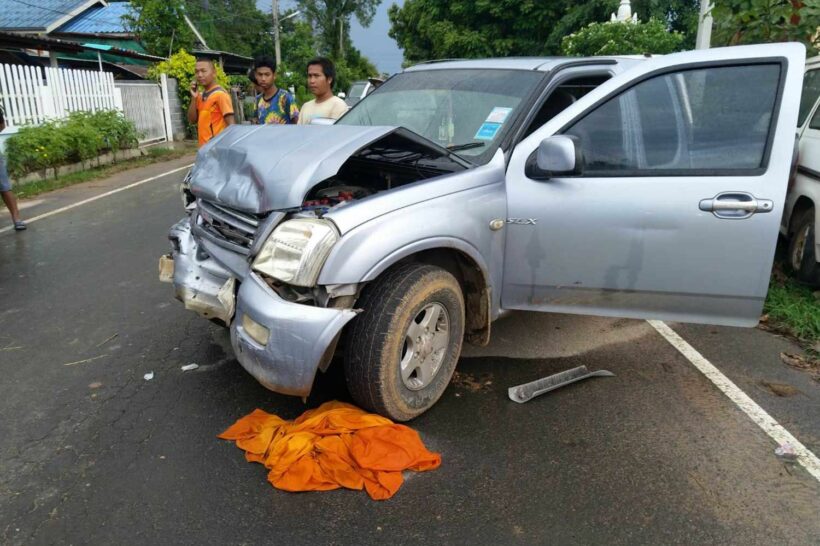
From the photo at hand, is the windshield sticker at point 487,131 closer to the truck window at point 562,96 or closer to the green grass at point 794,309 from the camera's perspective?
the truck window at point 562,96

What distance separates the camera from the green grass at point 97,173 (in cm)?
986

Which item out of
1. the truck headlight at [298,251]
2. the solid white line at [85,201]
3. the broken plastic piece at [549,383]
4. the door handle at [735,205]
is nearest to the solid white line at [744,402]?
the broken plastic piece at [549,383]

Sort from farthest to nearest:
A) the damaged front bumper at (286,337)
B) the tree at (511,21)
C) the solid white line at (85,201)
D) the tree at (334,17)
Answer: the tree at (334,17) < the tree at (511,21) < the solid white line at (85,201) < the damaged front bumper at (286,337)

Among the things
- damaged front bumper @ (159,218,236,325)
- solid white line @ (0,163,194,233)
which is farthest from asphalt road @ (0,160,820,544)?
solid white line @ (0,163,194,233)

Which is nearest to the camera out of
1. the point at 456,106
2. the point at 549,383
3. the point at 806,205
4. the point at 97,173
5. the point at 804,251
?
the point at 549,383

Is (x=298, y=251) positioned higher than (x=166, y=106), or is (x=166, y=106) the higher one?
(x=166, y=106)

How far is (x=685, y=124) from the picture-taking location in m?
3.39

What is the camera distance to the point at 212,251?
3.36m

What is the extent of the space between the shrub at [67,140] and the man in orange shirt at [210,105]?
18.8ft

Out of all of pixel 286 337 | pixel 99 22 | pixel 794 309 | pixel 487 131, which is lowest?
pixel 794 309

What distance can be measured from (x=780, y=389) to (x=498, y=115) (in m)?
2.30

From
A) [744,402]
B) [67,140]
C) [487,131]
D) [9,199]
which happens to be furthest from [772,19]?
[67,140]

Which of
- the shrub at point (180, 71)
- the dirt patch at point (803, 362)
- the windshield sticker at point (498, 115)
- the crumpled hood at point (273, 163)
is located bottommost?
the dirt patch at point (803, 362)

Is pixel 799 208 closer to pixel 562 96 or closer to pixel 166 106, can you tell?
pixel 562 96
